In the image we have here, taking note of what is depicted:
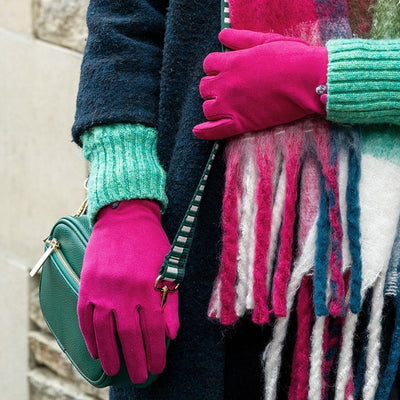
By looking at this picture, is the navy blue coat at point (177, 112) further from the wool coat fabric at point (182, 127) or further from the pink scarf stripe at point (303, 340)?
the pink scarf stripe at point (303, 340)

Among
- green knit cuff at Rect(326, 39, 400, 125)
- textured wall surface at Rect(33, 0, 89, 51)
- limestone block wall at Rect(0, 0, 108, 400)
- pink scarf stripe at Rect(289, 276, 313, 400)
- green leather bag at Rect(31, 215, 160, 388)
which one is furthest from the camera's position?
limestone block wall at Rect(0, 0, 108, 400)

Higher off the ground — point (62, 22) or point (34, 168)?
point (62, 22)

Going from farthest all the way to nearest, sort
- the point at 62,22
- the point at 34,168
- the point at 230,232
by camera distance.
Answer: the point at 34,168 → the point at 62,22 → the point at 230,232

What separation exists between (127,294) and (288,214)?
262 millimetres

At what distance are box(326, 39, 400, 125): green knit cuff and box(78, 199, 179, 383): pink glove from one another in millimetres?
336

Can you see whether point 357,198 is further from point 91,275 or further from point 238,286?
point 91,275

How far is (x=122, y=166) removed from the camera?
119 cm

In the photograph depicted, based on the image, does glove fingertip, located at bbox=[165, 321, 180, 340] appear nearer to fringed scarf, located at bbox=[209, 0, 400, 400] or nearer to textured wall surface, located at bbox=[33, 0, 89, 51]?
fringed scarf, located at bbox=[209, 0, 400, 400]

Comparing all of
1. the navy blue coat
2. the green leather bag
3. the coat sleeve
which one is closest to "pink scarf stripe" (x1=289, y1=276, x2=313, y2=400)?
the navy blue coat

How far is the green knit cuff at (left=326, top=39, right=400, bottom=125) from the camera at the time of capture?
3.43 feet

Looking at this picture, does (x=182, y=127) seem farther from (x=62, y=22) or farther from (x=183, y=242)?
(x=62, y=22)

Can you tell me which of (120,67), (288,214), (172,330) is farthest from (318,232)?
(120,67)

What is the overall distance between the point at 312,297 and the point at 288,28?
0.40m

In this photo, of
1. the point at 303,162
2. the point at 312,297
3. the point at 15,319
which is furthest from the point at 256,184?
the point at 15,319
